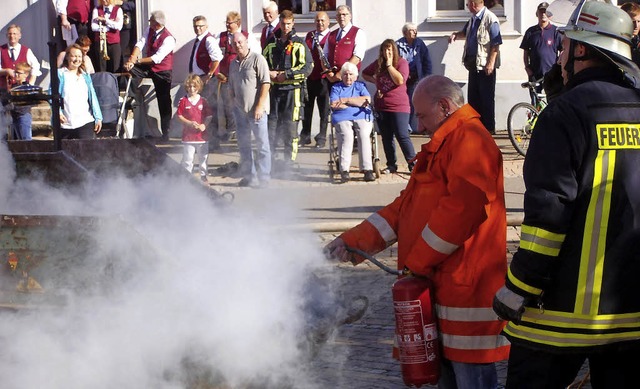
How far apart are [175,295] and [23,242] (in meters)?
0.70

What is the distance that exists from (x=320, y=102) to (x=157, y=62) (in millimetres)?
2482

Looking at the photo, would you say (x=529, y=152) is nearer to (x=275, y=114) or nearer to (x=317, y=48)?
(x=275, y=114)

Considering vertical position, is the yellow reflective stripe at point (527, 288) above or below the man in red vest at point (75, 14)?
below

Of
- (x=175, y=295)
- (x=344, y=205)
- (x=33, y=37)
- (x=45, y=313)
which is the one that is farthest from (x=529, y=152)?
(x=33, y=37)

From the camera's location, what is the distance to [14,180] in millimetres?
5340

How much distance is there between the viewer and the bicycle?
12.6 metres

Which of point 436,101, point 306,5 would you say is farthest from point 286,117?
point 436,101

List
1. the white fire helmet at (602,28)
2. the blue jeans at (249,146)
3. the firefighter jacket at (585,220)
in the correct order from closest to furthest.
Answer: the firefighter jacket at (585,220) → the white fire helmet at (602,28) → the blue jeans at (249,146)

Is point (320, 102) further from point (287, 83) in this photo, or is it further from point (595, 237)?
point (595, 237)

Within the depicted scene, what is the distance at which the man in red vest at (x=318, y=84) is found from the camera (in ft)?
44.2

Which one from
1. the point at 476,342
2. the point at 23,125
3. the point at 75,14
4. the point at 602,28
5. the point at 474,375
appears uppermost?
the point at 75,14

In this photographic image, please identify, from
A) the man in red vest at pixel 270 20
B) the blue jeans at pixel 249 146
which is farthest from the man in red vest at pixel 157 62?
the blue jeans at pixel 249 146

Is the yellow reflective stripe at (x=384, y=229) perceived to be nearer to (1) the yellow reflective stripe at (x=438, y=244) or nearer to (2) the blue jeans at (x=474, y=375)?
(1) the yellow reflective stripe at (x=438, y=244)

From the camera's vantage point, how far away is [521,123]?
1288cm
